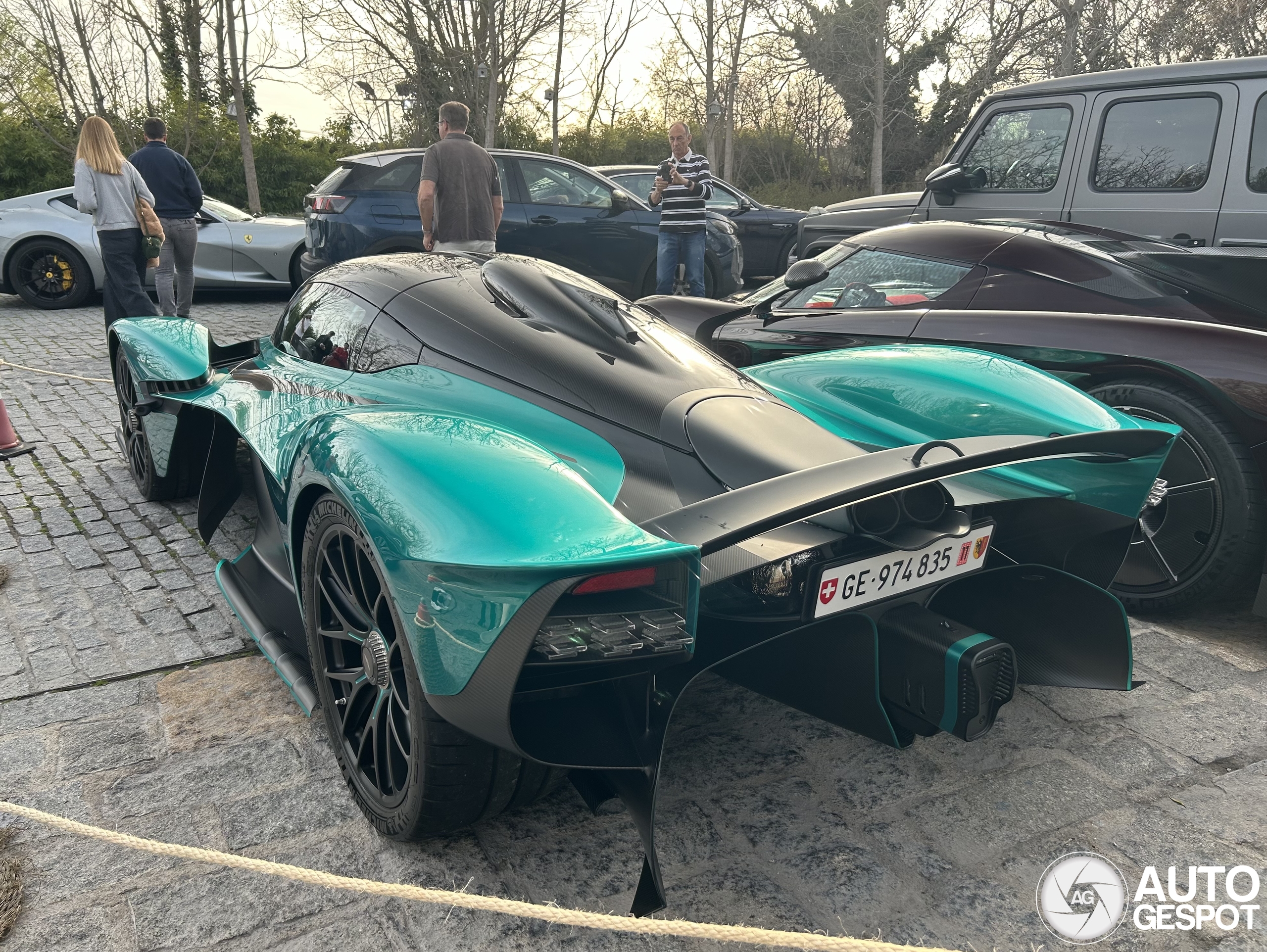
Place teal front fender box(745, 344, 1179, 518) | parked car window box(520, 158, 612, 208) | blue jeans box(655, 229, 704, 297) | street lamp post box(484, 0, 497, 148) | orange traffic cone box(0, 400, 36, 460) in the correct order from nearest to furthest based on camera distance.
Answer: teal front fender box(745, 344, 1179, 518) < orange traffic cone box(0, 400, 36, 460) < blue jeans box(655, 229, 704, 297) < parked car window box(520, 158, 612, 208) < street lamp post box(484, 0, 497, 148)

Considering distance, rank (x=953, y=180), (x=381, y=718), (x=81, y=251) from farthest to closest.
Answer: (x=81, y=251)
(x=953, y=180)
(x=381, y=718)

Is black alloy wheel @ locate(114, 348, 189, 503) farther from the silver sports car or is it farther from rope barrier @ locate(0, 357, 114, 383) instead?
the silver sports car

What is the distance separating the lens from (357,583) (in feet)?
6.83

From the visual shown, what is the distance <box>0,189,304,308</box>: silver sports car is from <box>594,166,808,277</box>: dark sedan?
3943 millimetres

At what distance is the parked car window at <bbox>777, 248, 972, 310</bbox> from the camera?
425 cm

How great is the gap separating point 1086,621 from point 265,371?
2.70m

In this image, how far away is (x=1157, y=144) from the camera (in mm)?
5621

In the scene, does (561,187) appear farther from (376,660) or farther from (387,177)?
(376,660)

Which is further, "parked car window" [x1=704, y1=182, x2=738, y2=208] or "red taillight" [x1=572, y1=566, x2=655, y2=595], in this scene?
"parked car window" [x1=704, y1=182, x2=738, y2=208]

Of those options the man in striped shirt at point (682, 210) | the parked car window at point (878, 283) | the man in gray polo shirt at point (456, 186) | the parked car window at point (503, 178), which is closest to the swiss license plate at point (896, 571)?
the parked car window at point (878, 283)

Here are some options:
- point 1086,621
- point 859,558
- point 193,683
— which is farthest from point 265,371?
point 1086,621

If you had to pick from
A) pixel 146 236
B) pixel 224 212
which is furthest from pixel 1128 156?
pixel 224 212

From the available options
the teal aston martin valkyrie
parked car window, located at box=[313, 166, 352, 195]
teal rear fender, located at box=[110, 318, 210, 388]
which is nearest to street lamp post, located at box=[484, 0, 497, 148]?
parked car window, located at box=[313, 166, 352, 195]

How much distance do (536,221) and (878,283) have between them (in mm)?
5371
